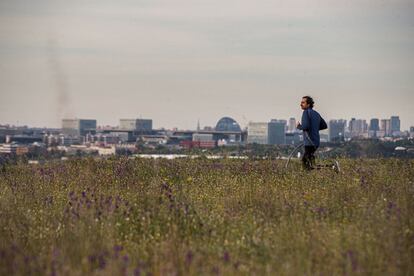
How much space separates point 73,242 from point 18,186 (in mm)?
6169

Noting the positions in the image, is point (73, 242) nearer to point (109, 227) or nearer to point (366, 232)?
point (109, 227)

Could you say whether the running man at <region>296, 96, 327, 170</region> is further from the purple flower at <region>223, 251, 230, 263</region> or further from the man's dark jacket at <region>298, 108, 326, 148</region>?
the purple flower at <region>223, 251, 230, 263</region>

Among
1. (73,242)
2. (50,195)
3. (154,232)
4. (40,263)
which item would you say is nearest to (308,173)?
(50,195)

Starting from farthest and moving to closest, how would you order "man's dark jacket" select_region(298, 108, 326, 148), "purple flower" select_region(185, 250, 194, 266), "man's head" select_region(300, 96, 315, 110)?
1. "man's head" select_region(300, 96, 315, 110)
2. "man's dark jacket" select_region(298, 108, 326, 148)
3. "purple flower" select_region(185, 250, 194, 266)

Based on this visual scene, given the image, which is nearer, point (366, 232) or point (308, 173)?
point (366, 232)

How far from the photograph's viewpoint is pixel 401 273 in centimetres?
754

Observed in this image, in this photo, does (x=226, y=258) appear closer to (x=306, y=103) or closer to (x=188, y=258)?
(x=188, y=258)

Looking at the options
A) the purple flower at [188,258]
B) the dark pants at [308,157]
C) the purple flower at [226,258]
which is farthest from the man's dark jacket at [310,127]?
the purple flower at [188,258]

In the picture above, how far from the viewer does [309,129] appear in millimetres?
15781

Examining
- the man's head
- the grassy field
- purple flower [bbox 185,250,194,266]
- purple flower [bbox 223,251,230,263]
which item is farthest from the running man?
purple flower [bbox 185,250,194,266]

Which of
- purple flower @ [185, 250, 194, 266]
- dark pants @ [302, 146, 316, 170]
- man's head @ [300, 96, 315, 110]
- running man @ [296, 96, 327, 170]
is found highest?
man's head @ [300, 96, 315, 110]

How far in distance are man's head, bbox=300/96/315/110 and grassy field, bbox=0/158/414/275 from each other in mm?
2385

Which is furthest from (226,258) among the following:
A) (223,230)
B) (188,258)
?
(223,230)

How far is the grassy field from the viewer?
765cm
